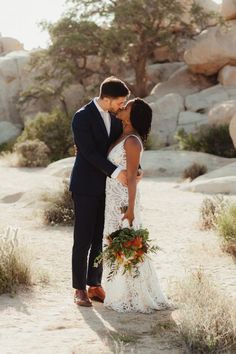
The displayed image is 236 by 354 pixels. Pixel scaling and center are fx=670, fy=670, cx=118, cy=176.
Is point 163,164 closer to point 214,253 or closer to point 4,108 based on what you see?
point 214,253

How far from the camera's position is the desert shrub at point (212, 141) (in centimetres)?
2127

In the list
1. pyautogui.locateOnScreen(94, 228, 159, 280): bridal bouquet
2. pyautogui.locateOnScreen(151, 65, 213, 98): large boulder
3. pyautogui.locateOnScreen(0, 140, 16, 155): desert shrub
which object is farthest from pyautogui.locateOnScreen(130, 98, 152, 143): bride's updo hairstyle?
pyautogui.locateOnScreen(151, 65, 213, 98): large boulder

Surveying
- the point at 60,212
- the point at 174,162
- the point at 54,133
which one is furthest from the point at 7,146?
the point at 60,212

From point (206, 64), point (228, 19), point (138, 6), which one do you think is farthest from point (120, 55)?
point (228, 19)

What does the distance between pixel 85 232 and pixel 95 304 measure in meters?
0.74

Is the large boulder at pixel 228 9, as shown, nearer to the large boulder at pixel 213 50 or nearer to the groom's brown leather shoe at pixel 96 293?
the large boulder at pixel 213 50

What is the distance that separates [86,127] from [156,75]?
26.9 metres

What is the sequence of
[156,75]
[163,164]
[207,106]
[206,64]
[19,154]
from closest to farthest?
[163,164]
[19,154]
[207,106]
[206,64]
[156,75]

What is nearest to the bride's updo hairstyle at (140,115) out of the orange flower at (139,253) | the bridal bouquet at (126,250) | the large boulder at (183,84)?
the bridal bouquet at (126,250)

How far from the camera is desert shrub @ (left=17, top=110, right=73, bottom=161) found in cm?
2386

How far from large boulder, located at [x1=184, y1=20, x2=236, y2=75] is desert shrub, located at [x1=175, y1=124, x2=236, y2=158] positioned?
25.1ft

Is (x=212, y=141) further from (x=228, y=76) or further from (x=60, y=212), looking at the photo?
(x=60, y=212)

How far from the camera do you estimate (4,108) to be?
109ft

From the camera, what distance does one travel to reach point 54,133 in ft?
79.2
